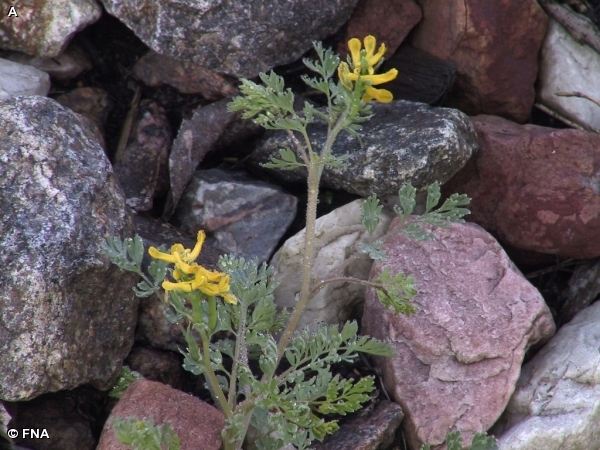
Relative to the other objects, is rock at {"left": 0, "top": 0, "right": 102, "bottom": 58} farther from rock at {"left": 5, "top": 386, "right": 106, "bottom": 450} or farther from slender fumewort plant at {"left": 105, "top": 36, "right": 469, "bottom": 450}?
rock at {"left": 5, "top": 386, "right": 106, "bottom": 450}

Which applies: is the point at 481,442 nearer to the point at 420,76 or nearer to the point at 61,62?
the point at 420,76

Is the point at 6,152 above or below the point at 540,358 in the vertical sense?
above

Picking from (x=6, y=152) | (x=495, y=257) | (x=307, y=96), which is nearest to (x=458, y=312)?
(x=495, y=257)

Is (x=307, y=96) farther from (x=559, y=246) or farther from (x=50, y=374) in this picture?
(x=50, y=374)

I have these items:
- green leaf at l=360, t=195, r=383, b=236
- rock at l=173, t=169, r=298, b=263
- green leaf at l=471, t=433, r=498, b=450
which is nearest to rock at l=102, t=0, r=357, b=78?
rock at l=173, t=169, r=298, b=263

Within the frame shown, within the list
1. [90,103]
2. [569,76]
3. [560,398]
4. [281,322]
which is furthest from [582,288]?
[90,103]

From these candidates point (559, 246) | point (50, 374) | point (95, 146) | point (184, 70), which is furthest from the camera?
point (184, 70)

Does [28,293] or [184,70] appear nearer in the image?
[28,293]
